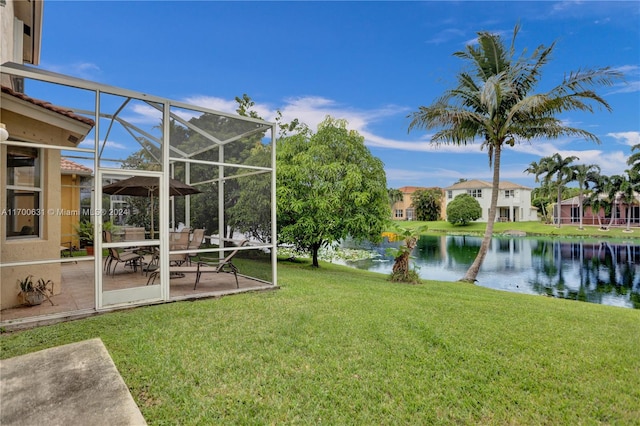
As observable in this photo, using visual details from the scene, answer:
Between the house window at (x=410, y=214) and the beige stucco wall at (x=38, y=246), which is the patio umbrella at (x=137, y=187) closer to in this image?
the beige stucco wall at (x=38, y=246)

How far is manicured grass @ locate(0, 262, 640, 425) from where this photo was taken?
10.1 feet

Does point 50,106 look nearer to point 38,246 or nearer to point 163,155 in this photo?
point 163,155

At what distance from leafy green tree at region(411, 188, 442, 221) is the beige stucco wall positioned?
2011 inches

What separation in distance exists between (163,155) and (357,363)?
15.4 feet

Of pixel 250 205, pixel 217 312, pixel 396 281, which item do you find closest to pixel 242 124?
pixel 250 205

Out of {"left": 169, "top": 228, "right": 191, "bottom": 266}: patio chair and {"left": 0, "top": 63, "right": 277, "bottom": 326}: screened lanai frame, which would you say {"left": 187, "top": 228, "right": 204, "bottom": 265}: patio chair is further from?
{"left": 0, "top": 63, "right": 277, "bottom": 326}: screened lanai frame

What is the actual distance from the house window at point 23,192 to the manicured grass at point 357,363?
1.76m

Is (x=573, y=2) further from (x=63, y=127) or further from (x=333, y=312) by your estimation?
(x=63, y=127)

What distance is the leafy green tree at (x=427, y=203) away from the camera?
5241 cm

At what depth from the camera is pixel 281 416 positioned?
2.94 meters

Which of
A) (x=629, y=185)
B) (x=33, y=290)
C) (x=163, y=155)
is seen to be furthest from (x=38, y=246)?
(x=629, y=185)

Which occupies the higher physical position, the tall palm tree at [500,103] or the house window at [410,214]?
the tall palm tree at [500,103]

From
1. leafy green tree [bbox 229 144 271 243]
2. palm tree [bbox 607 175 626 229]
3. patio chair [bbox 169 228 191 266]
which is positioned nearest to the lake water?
leafy green tree [bbox 229 144 271 243]

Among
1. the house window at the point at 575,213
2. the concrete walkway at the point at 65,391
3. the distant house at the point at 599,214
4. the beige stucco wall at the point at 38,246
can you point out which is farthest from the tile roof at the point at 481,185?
the concrete walkway at the point at 65,391
